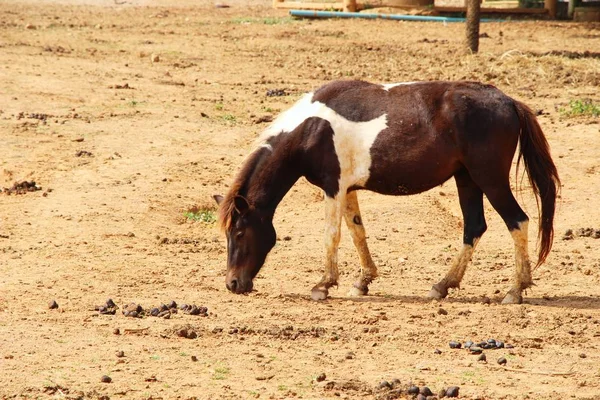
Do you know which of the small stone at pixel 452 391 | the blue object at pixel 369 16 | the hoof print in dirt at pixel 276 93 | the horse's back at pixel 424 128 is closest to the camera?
the small stone at pixel 452 391

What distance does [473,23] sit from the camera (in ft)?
60.5

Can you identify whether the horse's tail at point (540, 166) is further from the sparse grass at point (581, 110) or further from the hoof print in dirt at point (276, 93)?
the hoof print in dirt at point (276, 93)

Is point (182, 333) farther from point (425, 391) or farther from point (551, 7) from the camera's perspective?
point (551, 7)

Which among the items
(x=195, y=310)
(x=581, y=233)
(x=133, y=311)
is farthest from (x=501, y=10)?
(x=133, y=311)

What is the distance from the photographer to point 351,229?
28.6 ft

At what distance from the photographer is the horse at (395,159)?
8.16 meters

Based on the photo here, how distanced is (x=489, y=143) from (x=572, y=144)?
497cm

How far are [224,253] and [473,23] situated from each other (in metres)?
10.0

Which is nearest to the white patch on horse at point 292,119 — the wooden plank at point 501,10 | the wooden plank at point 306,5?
the wooden plank at point 306,5

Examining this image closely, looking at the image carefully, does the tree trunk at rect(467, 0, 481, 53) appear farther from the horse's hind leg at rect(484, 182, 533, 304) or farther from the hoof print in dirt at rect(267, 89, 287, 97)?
the horse's hind leg at rect(484, 182, 533, 304)

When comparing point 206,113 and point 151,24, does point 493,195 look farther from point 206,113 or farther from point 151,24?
point 151,24

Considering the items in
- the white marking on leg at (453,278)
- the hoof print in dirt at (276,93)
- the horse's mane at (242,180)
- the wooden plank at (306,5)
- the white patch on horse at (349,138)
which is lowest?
the white marking on leg at (453,278)

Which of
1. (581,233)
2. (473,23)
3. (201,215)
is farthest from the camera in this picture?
(473,23)

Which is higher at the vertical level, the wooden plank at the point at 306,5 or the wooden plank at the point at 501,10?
the wooden plank at the point at 306,5
